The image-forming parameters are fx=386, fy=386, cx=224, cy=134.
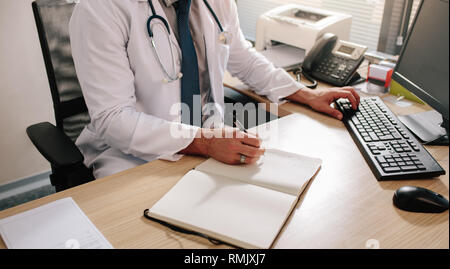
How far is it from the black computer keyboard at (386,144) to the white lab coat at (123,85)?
0.47 meters

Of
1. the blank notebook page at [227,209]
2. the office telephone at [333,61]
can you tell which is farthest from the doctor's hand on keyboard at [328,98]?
the blank notebook page at [227,209]

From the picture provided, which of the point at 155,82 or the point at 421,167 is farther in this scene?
the point at 155,82

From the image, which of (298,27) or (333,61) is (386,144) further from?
(298,27)

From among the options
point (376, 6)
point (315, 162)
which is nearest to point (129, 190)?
point (315, 162)

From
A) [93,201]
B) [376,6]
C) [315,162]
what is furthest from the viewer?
[376,6]

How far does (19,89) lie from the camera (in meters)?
1.92

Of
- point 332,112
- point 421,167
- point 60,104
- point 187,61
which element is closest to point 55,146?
point 60,104

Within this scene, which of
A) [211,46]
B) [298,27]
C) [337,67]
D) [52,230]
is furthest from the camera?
[298,27]

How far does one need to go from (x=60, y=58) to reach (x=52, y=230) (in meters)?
0.65

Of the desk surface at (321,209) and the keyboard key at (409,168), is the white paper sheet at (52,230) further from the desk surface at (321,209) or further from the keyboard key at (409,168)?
the keyboard key at (409,168)
